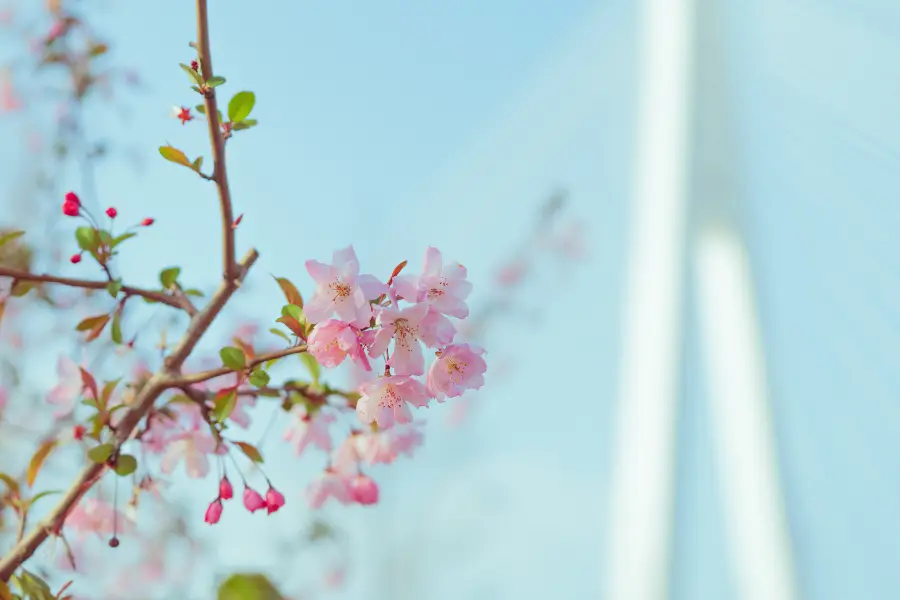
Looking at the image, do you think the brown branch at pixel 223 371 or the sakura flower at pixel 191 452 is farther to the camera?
the sakura flower at pixel 191 452

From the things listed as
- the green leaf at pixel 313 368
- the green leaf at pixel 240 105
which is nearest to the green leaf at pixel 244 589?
the green leaf at pixel 313 368

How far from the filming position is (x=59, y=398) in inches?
33.1

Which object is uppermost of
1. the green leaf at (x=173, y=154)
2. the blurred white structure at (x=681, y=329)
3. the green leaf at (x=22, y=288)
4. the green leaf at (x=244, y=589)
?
the blurred white structure at (x=681, y=329)

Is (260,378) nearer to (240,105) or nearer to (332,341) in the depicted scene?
(332,341)

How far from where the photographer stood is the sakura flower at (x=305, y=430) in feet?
2.70

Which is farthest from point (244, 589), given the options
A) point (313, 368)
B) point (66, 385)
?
point (66, 385)

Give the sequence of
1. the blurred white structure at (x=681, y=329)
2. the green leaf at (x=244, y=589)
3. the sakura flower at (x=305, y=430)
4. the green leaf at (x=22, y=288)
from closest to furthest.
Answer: the green leaf at (x=244, y=589), the green leaf at (x=22, y=288), the sakura flower at (x=305, y=430), the blurred white structure at (x=681, y=329)

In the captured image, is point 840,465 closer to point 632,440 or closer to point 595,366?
point 632,440

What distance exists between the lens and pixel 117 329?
29.5 inches

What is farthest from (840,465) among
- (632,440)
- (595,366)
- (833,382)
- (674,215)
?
(595,366)

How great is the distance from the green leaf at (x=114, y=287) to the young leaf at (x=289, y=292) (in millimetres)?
153

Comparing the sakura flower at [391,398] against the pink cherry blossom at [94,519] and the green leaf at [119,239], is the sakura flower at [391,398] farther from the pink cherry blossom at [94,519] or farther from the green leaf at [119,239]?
the pink cherry blossom at [94,519]

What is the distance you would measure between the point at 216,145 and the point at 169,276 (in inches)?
8.1

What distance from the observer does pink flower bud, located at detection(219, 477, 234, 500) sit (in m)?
0.72
